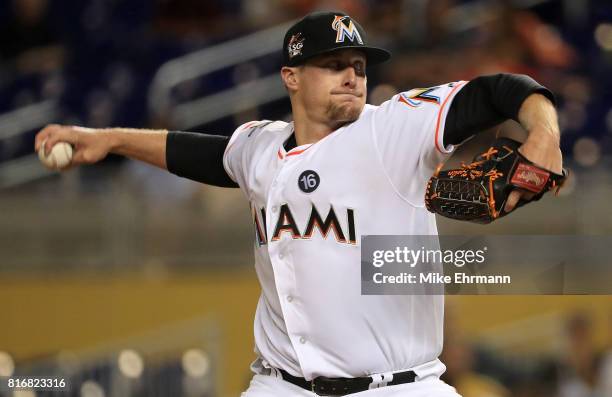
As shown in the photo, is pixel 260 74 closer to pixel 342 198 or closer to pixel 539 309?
pixel 539 309

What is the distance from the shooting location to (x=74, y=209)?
5898 millimetres

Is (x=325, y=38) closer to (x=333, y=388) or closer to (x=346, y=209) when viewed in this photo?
(x=346, y=209)

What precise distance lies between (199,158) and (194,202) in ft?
7.63

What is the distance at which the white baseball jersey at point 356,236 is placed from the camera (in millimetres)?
3109

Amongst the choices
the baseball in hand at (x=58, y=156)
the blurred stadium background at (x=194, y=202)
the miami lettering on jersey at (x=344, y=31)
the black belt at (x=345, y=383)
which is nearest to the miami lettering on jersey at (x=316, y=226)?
the black belt at (x=345, y=383)

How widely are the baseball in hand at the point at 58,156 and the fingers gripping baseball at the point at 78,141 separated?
0.02 m

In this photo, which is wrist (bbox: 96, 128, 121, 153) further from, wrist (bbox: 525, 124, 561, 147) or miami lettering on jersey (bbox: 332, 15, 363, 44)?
wrist (bbox: 525, 124, 561, 147)

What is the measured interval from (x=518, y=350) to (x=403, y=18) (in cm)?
314

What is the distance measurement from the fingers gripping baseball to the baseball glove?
1207 mm

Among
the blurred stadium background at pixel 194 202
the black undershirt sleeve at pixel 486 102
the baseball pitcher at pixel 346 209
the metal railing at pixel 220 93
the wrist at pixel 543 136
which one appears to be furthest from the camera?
the metal railing at pixel 220 93

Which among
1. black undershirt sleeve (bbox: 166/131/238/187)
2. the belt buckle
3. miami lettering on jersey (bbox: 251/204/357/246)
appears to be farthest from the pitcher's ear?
the belt buckle

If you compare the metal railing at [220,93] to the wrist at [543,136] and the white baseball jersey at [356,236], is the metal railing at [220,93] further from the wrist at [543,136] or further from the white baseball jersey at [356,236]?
the wrist at [543,136]

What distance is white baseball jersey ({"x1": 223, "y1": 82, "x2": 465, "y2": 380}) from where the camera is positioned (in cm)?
311

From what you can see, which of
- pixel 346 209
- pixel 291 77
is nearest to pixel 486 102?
pixel 346 209
